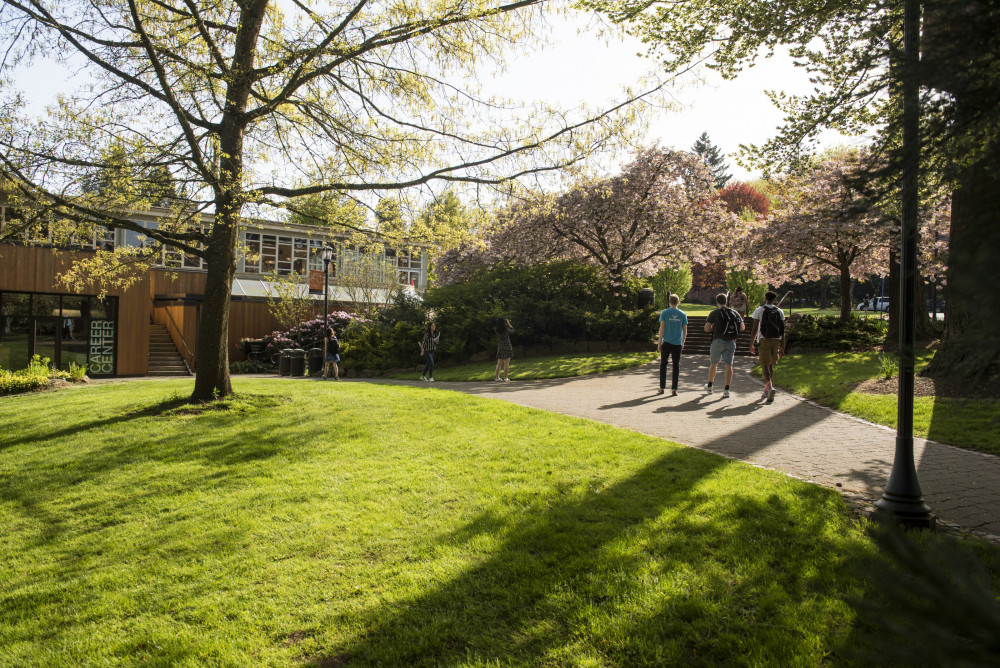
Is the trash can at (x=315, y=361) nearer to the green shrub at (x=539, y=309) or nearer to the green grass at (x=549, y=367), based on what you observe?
the green grass at (x=549, y=367)

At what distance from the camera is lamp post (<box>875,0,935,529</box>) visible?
54.3 inches

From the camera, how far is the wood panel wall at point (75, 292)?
72.0 ft

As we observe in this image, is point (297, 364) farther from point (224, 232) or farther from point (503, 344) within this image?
Result: point (224, 232)

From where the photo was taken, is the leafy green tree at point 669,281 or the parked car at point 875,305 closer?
the leafy green tree at point 669,281

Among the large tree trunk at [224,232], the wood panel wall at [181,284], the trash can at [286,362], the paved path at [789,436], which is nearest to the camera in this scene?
the paved path at [789,436]

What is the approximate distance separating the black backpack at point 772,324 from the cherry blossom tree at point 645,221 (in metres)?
12.6

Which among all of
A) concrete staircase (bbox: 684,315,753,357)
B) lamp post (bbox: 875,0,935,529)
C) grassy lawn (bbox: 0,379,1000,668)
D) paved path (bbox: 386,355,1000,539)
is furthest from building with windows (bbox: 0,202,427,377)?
lamp post (bbox: 875,0,935,529)

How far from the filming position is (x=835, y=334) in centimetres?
1950

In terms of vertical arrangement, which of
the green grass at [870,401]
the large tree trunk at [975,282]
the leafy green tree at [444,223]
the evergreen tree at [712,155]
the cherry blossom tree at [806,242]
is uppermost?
the evergreen tree at [712,155]

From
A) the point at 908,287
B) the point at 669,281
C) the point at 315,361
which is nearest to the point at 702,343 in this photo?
the point at 315,361

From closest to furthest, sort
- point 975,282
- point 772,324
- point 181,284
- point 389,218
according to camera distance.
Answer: point 975,282 → point 772,324 → point 389,218 → point 181,284

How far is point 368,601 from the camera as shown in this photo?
3.83 metres

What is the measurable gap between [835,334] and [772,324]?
9.96 meters

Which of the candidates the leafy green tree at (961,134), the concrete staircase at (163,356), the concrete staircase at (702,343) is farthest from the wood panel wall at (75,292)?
the leafy green tree at (961,134)
